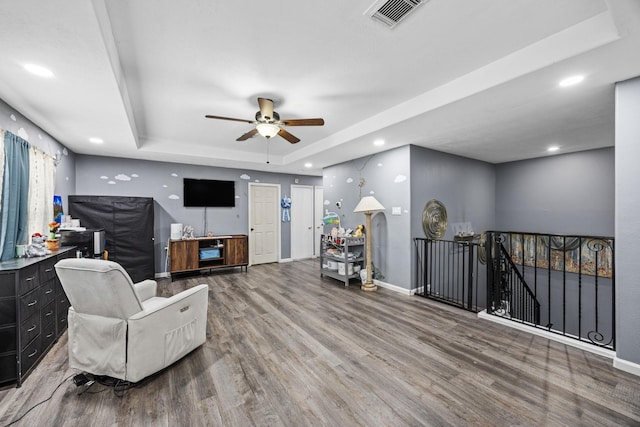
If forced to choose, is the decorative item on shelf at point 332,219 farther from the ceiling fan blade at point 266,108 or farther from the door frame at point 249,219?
the ceiling fan blade at point 266,108

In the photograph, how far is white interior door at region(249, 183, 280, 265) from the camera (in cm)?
663

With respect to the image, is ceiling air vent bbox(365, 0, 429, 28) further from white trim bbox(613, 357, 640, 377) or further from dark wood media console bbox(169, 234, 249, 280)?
dark wood media console bbox(169, 234, 249, 280)

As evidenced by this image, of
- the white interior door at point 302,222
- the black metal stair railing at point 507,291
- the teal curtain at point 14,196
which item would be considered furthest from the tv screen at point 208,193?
the black metal stair railing at point 507,291

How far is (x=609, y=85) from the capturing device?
2.36 meters

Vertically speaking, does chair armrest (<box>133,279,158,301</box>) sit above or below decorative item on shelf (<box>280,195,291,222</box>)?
below

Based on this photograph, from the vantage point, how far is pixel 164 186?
18.3ft

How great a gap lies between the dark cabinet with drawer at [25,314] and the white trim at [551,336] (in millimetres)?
4594

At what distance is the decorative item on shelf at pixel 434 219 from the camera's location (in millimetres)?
4562

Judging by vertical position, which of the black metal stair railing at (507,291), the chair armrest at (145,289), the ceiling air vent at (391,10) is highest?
the ceiling air vent at (391,10)

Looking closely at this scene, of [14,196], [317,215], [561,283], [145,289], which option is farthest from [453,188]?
[14,196]

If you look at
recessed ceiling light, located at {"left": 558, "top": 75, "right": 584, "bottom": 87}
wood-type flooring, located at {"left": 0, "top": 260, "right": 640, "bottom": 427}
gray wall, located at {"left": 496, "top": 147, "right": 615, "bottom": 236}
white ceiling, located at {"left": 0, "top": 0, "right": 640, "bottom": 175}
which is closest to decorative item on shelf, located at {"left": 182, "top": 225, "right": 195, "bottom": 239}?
white ceiling, located at {"left": 0, "top": 0, "right": 640, "bottom": 175}

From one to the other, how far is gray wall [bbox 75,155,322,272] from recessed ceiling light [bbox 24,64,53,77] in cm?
353

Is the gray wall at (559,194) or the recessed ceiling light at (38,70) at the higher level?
the recessed ceiling light at (38,70)

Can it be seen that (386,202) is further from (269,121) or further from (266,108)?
(266,108)
